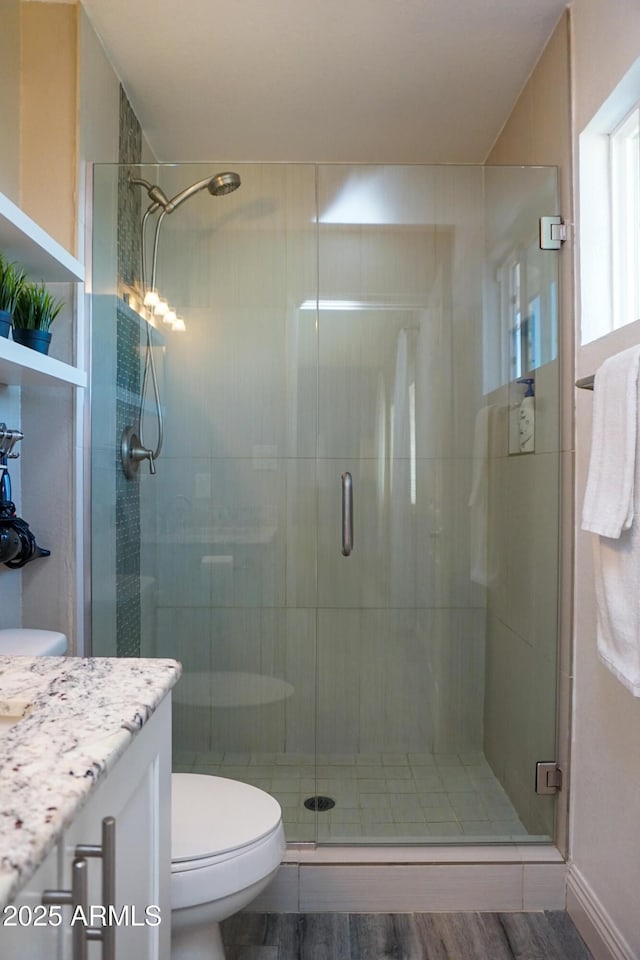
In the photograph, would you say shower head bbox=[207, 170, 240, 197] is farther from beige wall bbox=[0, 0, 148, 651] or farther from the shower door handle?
the shower door handle

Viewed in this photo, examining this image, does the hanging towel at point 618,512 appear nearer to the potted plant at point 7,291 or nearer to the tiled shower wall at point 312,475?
the tiled shower wall at point 312,475

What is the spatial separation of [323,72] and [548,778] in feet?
7.49

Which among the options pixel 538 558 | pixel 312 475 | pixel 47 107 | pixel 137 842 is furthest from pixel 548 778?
pixel 47 107

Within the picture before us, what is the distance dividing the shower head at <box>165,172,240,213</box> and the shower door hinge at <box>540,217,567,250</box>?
939 millimetres

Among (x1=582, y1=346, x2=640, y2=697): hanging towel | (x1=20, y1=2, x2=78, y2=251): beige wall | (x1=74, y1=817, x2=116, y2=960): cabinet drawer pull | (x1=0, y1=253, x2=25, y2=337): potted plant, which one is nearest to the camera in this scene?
(x1=74, y1=817, x2=116, y2=960): cabinet drawer pull

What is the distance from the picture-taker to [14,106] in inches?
68.7

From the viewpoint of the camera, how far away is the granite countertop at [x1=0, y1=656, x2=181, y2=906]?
1.68ft

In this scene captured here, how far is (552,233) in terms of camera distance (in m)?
1.85

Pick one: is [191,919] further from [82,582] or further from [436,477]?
[436,477]

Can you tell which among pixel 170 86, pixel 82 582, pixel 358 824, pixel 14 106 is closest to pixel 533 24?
pixel 170 86

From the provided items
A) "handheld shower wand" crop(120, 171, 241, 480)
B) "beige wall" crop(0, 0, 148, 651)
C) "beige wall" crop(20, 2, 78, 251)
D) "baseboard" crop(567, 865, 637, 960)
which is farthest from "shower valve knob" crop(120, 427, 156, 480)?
"baseboard" crop(567, 865, 637, 960)

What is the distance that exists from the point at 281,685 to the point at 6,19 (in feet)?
6.88

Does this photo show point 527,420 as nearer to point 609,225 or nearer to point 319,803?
point 609,225

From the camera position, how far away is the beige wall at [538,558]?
181 cm
